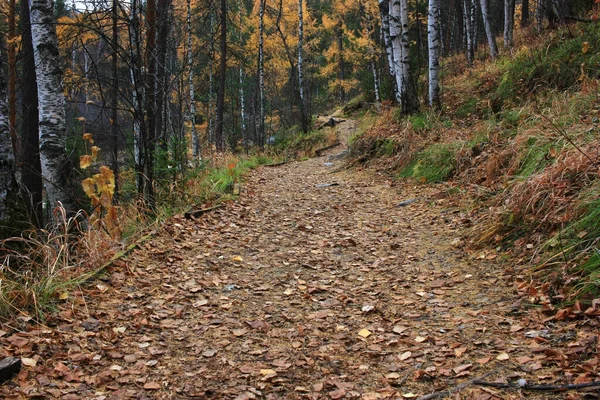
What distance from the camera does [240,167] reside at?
1069 centimetres

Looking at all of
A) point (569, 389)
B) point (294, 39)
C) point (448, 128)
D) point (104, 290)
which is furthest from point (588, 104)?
point (294, 39)

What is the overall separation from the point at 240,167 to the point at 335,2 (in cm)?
1987

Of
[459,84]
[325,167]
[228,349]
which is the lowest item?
[228,349]

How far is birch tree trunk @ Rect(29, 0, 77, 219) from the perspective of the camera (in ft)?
16.9

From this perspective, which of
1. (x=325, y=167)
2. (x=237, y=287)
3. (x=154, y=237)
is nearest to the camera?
(x=237, y=287)

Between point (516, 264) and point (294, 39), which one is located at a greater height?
point (294, 39)

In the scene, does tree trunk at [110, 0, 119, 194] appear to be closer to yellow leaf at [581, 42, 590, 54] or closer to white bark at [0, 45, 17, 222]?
white bark at [0, 45, 17, 222]

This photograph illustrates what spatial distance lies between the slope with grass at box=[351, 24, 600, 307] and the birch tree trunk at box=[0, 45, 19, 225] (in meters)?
5.04

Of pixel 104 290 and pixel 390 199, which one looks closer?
pixel 104 290

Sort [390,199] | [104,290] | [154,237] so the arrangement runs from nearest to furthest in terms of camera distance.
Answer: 1. [104,290]
2. [154,237]
3. [390,199]

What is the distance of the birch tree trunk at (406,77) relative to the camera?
1033 centimetres

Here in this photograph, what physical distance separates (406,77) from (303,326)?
8633mm

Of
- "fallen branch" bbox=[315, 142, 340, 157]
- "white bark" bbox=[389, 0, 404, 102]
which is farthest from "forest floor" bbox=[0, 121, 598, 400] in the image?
"fallen branch" bbox=[315, 142, 340, 157]

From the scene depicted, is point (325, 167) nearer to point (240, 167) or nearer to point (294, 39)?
point (240, 167)
